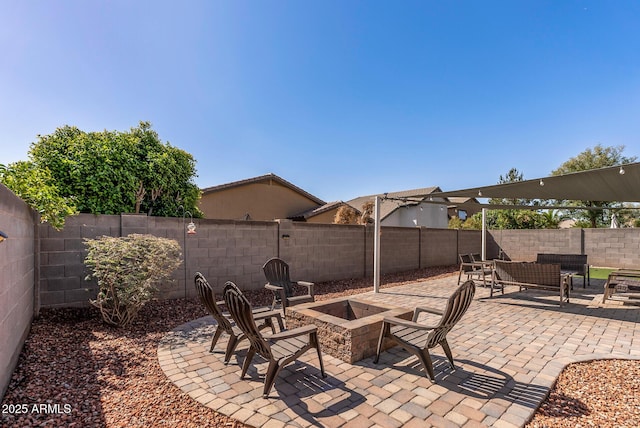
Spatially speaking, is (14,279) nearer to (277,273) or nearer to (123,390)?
(123,390)

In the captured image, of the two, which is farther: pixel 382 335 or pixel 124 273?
pixel 124 273

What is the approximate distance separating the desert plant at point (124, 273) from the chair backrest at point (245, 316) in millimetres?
2280

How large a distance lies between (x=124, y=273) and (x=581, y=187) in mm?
8080

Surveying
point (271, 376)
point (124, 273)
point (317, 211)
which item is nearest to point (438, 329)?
point (271, 376)

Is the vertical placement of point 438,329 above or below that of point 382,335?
above

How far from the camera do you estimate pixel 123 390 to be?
8.66 feet

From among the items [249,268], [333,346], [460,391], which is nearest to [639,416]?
[460,391]

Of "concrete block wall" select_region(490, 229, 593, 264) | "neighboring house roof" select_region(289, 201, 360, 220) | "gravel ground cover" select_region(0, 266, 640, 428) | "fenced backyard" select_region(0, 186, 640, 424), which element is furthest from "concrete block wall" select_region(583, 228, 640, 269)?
"gravel ground cover" select_region(0, 266, 640, 428)

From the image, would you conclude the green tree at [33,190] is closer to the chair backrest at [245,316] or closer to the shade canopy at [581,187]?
the chair backrest at [245,316]

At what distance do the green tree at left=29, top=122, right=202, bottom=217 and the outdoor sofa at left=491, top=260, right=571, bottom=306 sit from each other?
7.62 m

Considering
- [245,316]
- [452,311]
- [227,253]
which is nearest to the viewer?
[245,316]

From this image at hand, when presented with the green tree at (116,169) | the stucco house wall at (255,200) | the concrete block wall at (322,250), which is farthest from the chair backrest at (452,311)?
the stucco house wall at (255,200)

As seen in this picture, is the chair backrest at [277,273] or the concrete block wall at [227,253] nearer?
the chair backrest at [277,273]

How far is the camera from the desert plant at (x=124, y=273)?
4.10m
